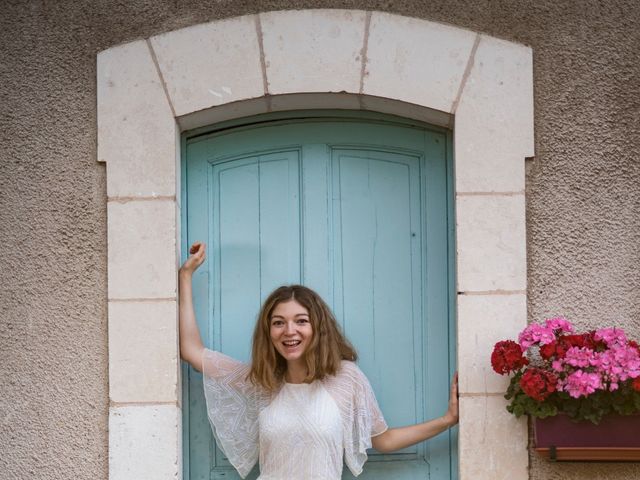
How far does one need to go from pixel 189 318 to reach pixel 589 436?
1.58 m

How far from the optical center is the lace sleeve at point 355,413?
405cm

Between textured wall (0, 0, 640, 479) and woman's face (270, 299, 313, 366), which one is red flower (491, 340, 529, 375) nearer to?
textured wall (0, 0, 640, 479)

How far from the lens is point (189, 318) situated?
4.14m

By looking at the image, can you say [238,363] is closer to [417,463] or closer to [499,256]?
[417,463]

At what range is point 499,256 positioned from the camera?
404cm

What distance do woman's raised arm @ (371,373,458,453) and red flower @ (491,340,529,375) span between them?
0.32 m

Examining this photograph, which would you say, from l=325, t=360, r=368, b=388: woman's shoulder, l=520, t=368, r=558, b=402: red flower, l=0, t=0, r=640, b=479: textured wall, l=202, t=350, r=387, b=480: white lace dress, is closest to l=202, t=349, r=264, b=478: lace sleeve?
l=202, t=350, r=387, b=480: white lace dress

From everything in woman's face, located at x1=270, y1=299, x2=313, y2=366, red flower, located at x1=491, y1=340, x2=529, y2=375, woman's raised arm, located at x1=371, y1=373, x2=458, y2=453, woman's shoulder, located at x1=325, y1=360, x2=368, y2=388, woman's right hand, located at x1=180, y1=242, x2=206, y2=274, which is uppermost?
woman's right hand, located at x1=180, y1=242, x2=206, y2=274

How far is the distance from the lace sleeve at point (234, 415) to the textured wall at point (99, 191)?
0.43 metres

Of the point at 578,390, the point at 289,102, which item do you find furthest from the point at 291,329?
the point at 578,390

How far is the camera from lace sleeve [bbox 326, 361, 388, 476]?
4.05 m

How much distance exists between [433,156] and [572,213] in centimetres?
63

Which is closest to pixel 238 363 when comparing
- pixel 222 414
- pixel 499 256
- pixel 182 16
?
pixel 222 414

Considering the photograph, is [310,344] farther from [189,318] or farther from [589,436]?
[589,436]
